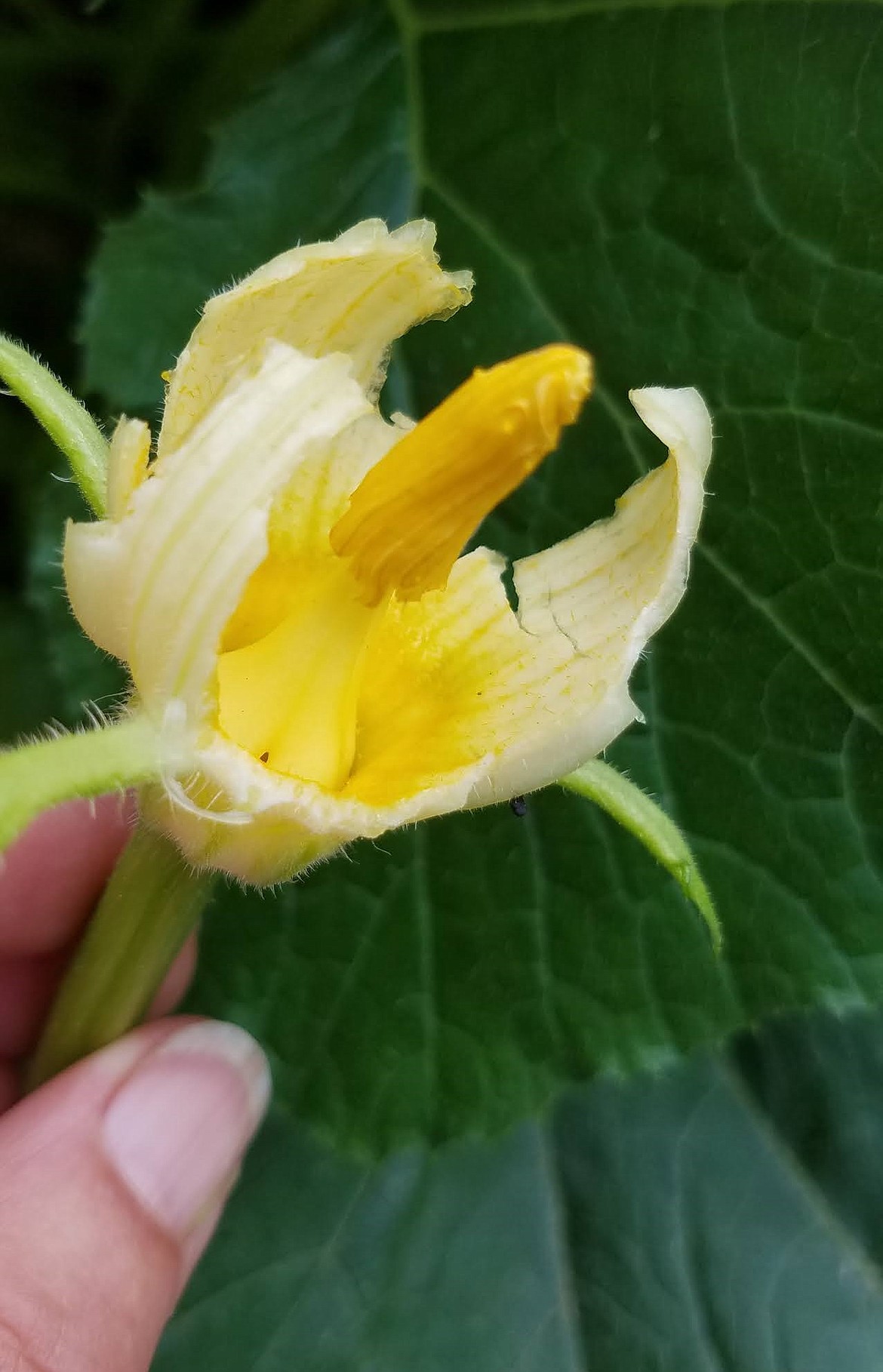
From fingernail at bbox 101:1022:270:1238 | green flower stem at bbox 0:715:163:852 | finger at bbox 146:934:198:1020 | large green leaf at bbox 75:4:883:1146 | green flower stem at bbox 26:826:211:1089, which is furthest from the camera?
finger at bbox 146:934:198:1020

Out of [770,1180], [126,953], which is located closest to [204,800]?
[126,953]

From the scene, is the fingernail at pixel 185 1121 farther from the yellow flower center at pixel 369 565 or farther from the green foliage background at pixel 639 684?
the yellow flower center at pixel 369 565

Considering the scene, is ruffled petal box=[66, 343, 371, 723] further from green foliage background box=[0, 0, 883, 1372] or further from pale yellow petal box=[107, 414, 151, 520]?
green foliage background box=[0, 0, 883, 1372]

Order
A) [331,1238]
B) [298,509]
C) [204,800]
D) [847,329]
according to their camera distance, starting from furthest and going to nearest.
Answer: [331,1238] → [847,329] → [298,509] → [204,800]

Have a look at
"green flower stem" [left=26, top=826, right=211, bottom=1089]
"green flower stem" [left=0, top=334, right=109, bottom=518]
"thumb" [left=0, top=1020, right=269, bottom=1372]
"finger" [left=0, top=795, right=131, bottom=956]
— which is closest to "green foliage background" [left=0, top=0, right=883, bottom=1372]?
"finger" [left=0, top=795, right=131, bottom=956]

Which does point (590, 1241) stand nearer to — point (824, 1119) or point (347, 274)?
point (824, 1119)

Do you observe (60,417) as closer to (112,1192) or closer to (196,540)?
(196,540)
